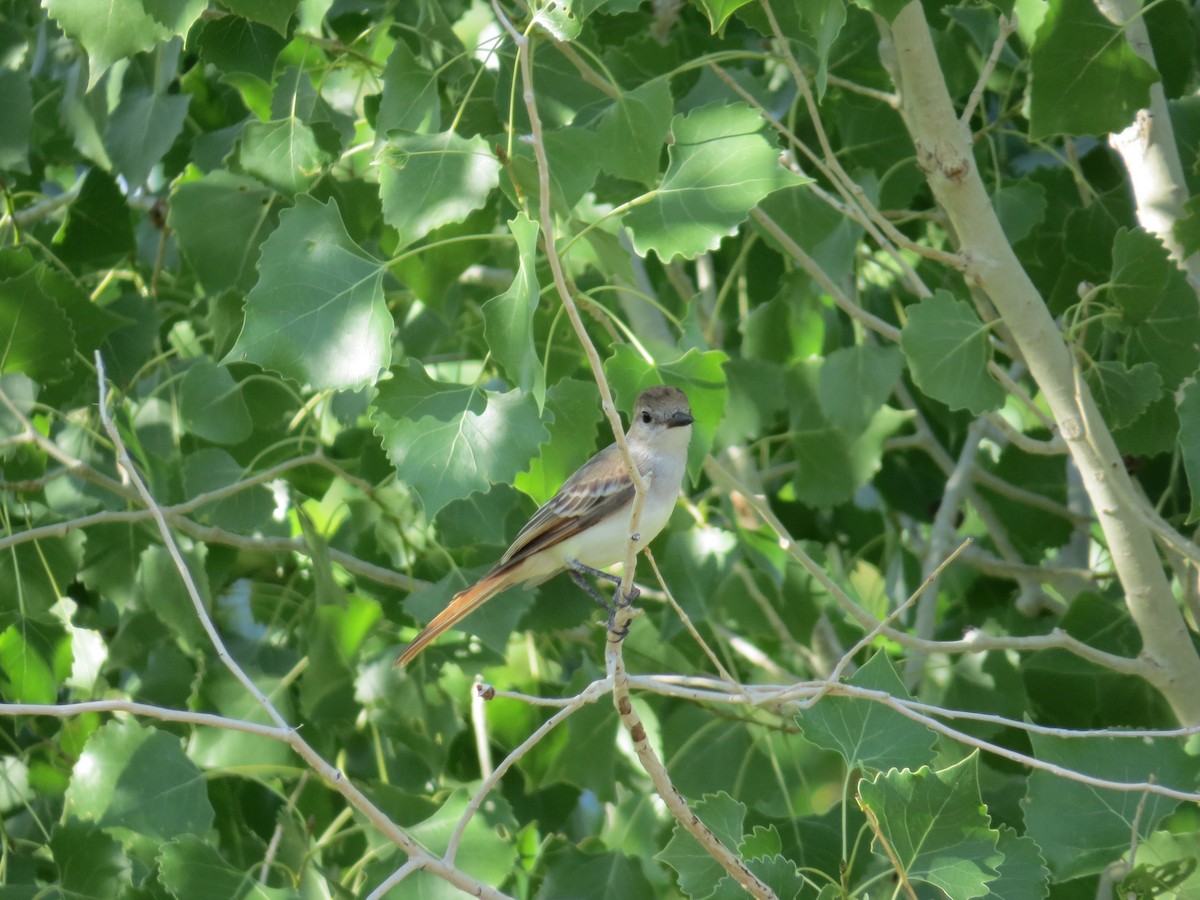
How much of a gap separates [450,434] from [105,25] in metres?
1.34

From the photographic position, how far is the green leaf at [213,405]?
4.27m

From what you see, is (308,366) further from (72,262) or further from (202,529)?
(72,262)

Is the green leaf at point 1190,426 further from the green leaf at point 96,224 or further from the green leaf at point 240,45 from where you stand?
the green leaf at point 96,224

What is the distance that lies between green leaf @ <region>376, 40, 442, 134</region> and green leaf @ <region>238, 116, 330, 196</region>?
0.81ft

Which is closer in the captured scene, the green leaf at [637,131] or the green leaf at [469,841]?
the green leaf at [637,131]

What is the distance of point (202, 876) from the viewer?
3.38m

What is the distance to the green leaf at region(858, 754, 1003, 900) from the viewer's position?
2.57m

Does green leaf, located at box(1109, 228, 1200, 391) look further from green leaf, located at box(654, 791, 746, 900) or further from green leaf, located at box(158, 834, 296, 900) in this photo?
green leaf, located at box(158, 834, 296, 900)

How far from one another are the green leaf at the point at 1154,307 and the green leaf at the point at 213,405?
2.64 metres

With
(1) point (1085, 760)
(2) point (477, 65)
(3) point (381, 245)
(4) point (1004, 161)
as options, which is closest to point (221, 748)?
(3) point (381, 245)

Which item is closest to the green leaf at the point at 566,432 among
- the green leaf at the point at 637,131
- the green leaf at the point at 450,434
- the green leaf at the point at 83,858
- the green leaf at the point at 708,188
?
the green leaf at the point at 450,434

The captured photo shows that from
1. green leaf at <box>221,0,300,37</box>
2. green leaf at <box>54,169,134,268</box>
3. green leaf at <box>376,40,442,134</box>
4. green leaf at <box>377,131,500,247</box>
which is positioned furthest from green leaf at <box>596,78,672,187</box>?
green leaf at <box>54,169,134,268</box>

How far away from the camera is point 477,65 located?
400 cm

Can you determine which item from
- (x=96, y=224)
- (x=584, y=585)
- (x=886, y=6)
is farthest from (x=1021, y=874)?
(x=96, y=224)
